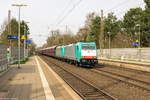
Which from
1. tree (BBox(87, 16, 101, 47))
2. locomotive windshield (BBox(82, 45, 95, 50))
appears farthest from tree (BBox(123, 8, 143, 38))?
locomotive windshield (BBox(82, 45, 95, 50))

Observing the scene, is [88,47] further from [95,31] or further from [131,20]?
[95,31]

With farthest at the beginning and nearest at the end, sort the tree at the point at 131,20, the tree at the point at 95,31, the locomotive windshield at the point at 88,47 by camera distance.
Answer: the tree at the point at 95,31 → the tree at the point at 131,20 → the locomotive windshield at the point at 88,47

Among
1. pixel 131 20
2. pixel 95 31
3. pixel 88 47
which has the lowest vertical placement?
pixel 88 47

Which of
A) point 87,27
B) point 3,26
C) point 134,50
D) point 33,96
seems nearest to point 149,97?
point 33,96

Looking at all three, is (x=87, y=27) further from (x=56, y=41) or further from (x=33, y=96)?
(x=33, y=96)

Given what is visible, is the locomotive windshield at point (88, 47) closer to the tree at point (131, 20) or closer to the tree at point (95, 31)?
the tree at point (131, 20)

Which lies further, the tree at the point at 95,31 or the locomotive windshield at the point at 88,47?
the tree at the point at 95,31

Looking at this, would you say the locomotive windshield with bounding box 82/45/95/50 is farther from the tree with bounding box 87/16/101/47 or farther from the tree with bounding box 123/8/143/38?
the tree with bounding box 87/16/101/47

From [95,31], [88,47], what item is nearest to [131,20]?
[95,31]

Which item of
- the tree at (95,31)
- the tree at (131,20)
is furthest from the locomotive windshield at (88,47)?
the tree at (95,31)

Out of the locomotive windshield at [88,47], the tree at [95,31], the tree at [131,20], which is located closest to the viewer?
the locomotive windshield at [88,47]

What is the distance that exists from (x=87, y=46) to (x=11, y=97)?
57.4 ft

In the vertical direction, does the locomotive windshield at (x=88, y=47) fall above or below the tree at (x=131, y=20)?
A: below

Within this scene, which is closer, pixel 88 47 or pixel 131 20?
pixel 88 47
